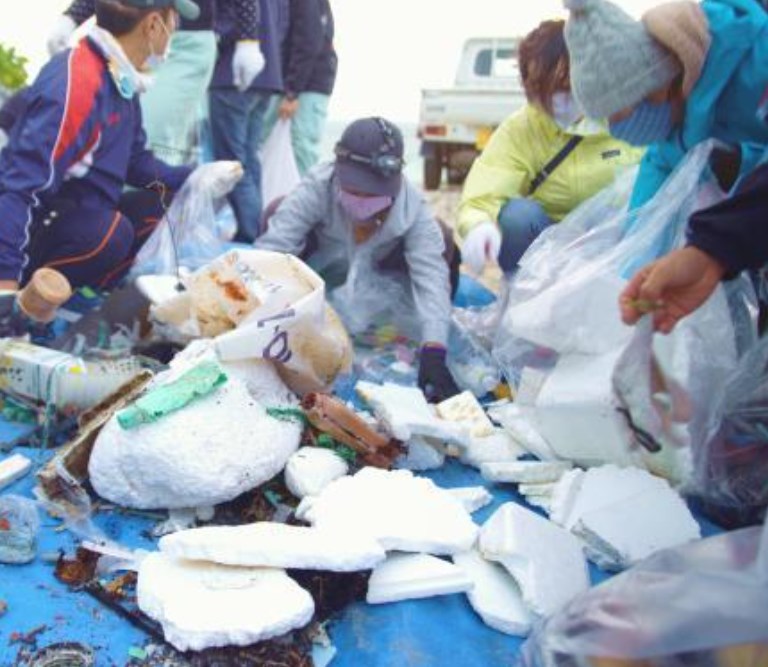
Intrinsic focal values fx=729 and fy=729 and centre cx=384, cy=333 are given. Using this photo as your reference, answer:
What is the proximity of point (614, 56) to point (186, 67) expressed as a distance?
2.17m

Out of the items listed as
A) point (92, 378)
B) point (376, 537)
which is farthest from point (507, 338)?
point (92, 378)

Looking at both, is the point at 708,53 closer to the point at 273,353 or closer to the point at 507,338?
the point at 507,338

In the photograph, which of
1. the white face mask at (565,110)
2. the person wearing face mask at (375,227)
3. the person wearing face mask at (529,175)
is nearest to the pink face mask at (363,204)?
the person wearing face mask at (375,227)

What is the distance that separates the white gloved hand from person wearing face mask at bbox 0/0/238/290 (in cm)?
81

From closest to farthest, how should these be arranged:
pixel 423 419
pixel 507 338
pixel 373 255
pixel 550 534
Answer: pixel 550 534, pixel 423 419, pixel 507 338, pixel 373 255

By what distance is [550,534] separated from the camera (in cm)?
125

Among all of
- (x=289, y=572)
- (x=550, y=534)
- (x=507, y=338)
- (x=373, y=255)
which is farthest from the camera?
(x=373, y=255)

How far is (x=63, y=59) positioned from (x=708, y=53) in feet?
4.91

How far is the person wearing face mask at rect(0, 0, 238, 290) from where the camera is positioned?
1.75 meters

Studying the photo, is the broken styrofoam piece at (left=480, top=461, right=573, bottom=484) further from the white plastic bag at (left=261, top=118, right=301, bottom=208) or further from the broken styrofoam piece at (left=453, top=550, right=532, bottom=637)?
the white plastic bag at (left=261, top=118, right=301, bottom=208)

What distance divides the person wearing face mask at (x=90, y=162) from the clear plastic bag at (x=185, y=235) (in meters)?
0.04

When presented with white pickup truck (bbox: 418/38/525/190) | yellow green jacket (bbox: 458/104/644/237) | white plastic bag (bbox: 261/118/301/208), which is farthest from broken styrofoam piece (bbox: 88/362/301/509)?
white pickup truck (bbox: 418/38/525/190)

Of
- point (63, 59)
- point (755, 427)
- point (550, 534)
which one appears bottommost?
point (550, 534)

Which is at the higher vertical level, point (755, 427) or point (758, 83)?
point (758, 83)
